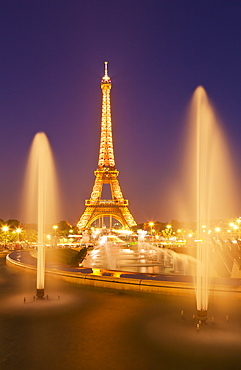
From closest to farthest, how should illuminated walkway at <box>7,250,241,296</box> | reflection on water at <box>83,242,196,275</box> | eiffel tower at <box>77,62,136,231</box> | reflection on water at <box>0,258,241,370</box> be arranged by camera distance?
reflection on water at <box>0,258,241,370</box>
illuminated walkway at <box>7,250,241,296</box>
reflection on water at <box>83,242,196,275</box>
eiffel tower at <box>77,62,136,231</box>

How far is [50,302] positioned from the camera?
13.3 metres

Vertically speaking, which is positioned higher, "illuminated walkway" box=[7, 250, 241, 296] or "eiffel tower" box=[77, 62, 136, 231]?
"eiffel tower" box=[77, 62, 136, 231]

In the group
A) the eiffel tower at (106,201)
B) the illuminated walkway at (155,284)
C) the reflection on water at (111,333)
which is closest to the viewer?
the reflection on water at (111,333)

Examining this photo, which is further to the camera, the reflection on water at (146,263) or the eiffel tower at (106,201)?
the eiffel tower at (106,201)

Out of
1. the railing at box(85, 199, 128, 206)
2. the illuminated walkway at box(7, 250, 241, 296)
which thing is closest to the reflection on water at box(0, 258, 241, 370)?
the illuminated walkway at box(7, 250, 241, 296)

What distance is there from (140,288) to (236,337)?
5465mm

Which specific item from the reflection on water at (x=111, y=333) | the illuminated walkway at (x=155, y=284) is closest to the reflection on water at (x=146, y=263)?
the illuminated walkway at (x=155, y=284)

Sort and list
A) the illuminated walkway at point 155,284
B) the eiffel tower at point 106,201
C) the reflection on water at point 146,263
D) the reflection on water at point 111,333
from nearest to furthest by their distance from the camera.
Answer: the reflection on water at point 111,333 < the illuminated walkway at point 155,284 < the reflection on water at point 146,263 < the eiffel tower at point 106,201

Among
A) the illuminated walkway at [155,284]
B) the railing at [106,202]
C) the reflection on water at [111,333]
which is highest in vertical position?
the railing at [106,202]

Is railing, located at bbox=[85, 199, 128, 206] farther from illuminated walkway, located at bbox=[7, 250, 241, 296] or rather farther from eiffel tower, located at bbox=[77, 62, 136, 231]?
illuminated walkway, located at bbox=[7, 250, 241, 296]

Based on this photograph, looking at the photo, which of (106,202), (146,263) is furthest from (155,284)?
(106,202)

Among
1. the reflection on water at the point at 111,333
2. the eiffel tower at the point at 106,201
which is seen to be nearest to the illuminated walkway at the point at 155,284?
the reflection on water at the point at 111,333

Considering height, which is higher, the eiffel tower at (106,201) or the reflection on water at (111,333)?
the eiffel tower at (106,201)

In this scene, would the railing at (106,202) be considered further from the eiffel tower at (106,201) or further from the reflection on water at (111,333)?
the reflection on water at (111,333)
